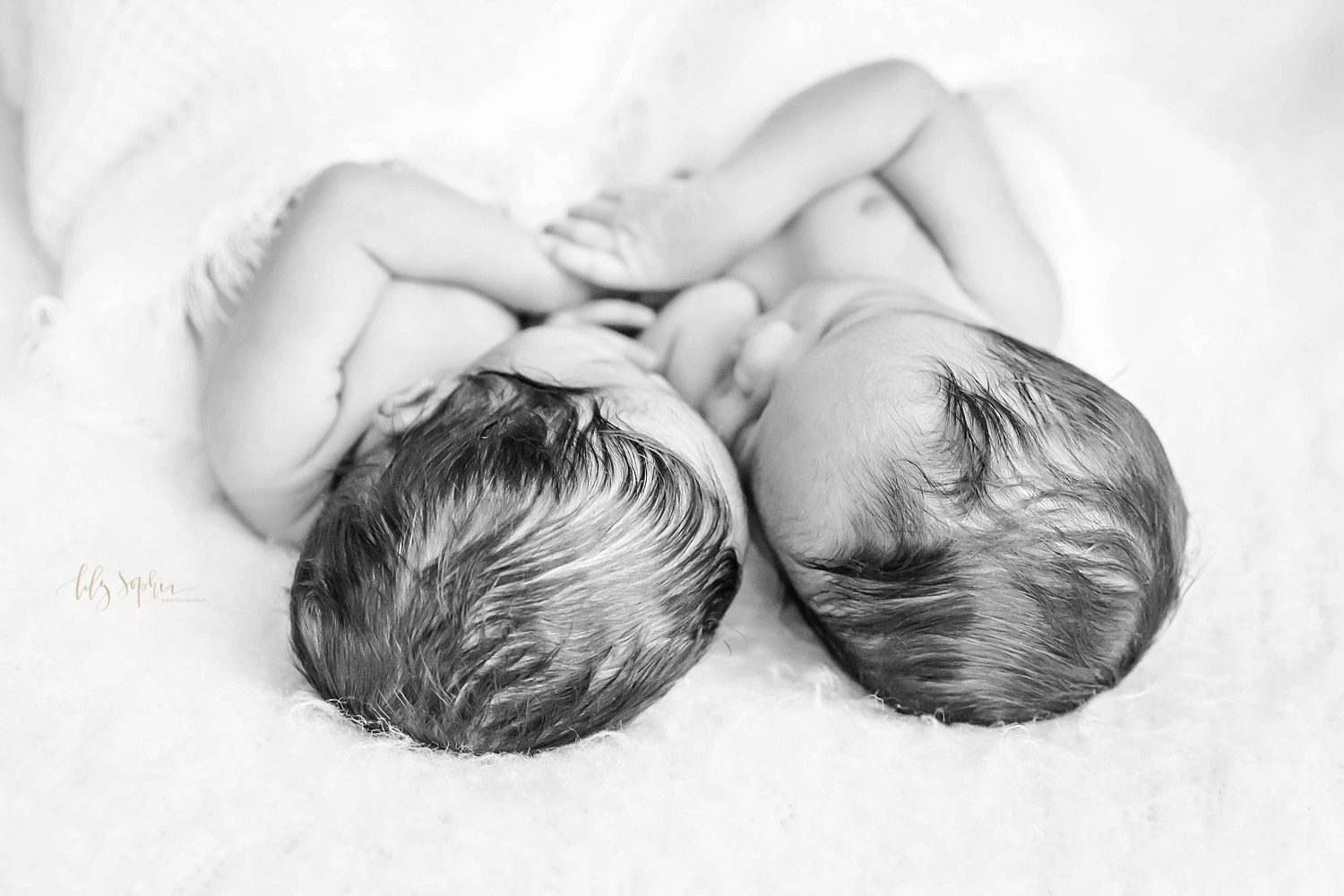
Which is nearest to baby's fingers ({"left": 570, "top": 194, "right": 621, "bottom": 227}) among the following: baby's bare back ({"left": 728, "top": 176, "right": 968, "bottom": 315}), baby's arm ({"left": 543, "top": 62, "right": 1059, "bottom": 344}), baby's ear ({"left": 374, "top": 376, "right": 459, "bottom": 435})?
baby's arm ({"left": 543, "top": 62, "right": 1059, "bottom": 344})

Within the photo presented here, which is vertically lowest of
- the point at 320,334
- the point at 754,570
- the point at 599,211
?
the point at 754,570

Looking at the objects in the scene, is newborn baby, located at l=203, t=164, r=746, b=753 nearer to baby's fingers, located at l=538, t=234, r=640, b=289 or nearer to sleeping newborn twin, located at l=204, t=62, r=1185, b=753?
sleeping newborn twin, located at l=204, t=62, r=1185, b=753

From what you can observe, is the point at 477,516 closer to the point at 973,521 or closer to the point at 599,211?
the point at 973,521

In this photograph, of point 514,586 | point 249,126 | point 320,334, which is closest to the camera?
point 514,586

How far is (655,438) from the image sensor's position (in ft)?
2.54

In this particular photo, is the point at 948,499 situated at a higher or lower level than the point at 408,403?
higher

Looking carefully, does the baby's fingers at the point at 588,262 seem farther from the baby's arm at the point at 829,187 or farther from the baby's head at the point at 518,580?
the baby's head at the point at 518,580

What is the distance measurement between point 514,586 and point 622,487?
0.10 m

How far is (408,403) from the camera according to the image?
36.5 inches

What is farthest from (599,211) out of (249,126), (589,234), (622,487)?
(622,487)

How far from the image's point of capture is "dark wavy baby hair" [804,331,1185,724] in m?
0.74

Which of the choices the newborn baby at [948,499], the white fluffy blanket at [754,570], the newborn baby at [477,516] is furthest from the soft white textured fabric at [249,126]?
the newborn baby at [948,499]

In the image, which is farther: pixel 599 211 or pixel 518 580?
pixel 599 211

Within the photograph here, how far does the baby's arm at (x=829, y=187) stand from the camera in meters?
1.09
